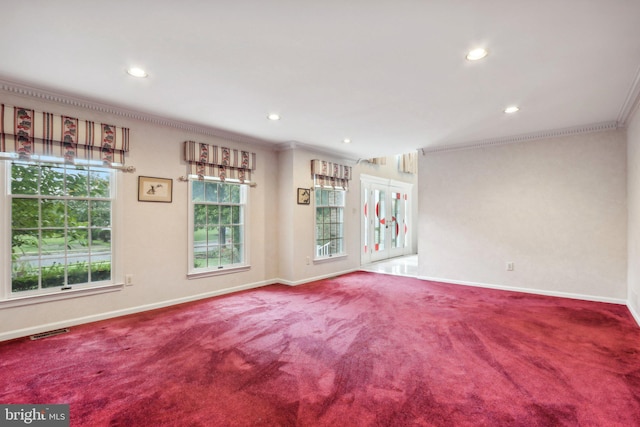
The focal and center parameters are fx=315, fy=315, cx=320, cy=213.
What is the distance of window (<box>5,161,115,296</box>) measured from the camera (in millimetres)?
3072

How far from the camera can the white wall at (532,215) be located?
4.23 m

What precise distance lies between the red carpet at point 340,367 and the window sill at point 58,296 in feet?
1.13

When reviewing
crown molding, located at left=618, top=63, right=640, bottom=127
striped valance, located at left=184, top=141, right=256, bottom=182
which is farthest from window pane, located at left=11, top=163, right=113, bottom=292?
crown molding, located at left=618, top=63, right=640, bottom=127

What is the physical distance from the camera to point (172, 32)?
2.14m

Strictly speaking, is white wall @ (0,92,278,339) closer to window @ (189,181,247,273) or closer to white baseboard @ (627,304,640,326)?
window @ (189,181,247,273)

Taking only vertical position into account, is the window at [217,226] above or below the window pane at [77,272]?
above

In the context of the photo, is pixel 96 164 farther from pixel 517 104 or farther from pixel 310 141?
pixel 517 104

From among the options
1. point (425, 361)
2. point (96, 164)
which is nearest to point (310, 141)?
point (96, 164)

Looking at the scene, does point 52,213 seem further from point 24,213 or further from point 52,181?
point 52,181

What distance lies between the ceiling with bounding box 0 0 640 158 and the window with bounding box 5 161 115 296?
866 mm

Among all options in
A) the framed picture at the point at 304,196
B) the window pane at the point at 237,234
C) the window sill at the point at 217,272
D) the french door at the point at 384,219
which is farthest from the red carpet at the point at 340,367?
the french door at the point at 384,219

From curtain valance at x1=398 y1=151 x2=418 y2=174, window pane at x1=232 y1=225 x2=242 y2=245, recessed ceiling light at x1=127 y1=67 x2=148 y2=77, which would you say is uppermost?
curtain valance at x1=398 y1=151 x2=418 y2=174

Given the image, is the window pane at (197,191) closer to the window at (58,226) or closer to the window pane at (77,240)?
the window at (58,226)

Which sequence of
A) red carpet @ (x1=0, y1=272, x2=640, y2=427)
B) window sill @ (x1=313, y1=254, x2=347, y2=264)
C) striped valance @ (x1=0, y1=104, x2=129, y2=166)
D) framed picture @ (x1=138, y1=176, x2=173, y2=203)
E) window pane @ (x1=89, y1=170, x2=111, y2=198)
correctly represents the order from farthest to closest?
window sill @ (x1=313, y1=254, x2=347, y2=264), framed picture @ (x1=138, y1=176, x2=173, y2=203), window pane @ (x1=89, y1=170, x2=111, y2=198), striped valance @ (x1=0, y1=104, x2=129, y2=166), red carpet @ (x1=0, y1=272, x2=640, y2=427)
